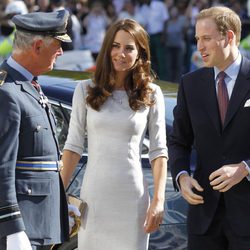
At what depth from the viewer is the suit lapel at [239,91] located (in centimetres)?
366

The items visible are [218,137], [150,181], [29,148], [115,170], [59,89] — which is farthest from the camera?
[59,89]

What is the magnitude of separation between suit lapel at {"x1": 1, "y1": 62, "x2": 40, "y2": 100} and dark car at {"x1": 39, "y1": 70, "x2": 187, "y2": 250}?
135cm

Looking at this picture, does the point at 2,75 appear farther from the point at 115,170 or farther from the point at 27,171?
the point at 115,170

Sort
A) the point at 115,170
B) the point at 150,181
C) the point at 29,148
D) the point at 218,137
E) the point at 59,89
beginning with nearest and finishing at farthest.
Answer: the point at 29,148, the point at 218,137, the point at 115,170, the point at 150,181, the point at 59,89

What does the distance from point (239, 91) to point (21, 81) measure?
40.8 inches

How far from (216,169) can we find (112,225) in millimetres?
646

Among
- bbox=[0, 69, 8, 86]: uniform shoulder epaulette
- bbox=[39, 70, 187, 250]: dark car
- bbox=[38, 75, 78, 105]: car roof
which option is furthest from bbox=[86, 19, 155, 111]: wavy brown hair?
bbox=[38, 75, 78, 105]: car roof

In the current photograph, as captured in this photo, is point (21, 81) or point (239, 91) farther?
point (239, 91)

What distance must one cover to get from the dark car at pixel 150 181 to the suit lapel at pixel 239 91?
109 centimetres

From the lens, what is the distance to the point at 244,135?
3631 millimetres

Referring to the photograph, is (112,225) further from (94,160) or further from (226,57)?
(226,57)

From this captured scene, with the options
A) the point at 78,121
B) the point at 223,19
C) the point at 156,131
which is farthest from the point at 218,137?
the point at 78,121

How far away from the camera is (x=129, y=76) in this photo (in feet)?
13.3

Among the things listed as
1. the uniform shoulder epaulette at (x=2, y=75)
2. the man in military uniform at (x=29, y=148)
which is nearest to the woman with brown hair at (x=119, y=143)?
the man in military uniform at (x=29, y=148)
